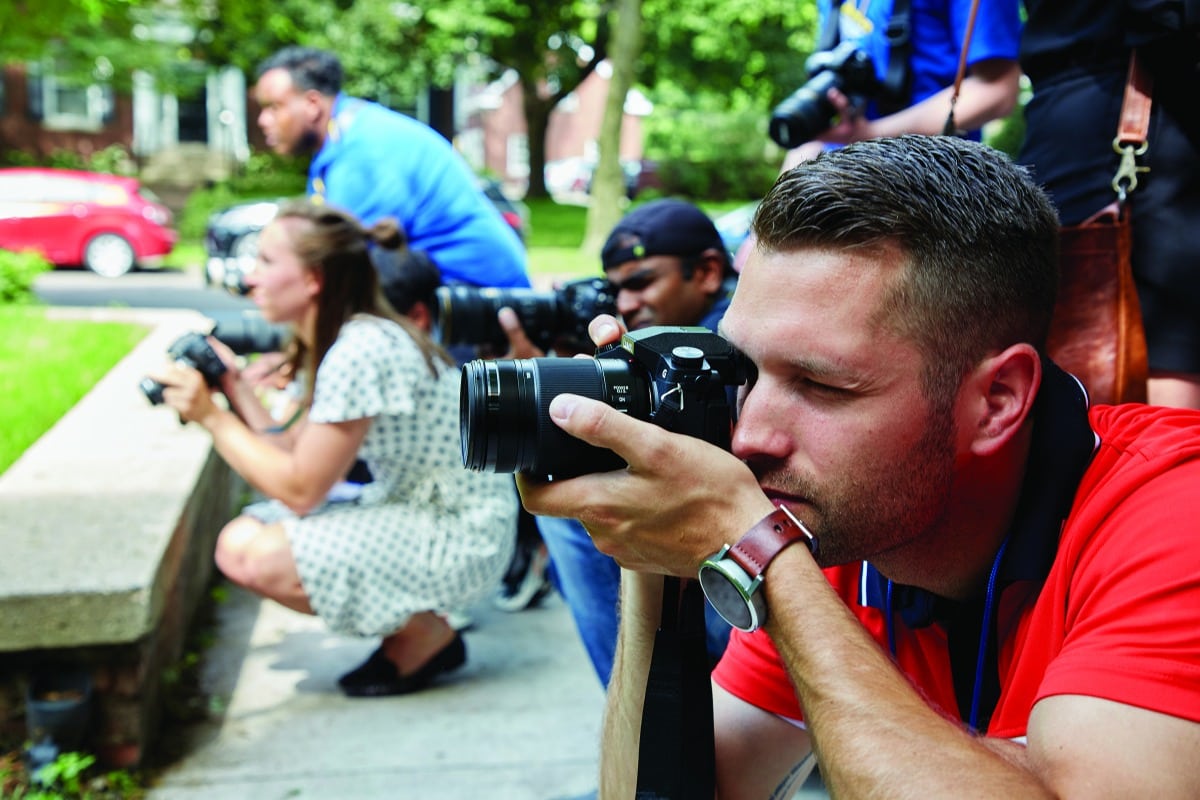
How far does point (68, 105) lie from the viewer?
2769 centimetres

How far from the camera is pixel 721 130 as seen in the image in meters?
35.6

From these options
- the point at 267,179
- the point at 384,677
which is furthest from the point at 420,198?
the point at 267,179

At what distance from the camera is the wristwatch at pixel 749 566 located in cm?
148

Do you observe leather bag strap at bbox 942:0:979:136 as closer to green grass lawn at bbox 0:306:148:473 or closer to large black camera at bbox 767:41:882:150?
large black camera at bbox 767:41:882:150

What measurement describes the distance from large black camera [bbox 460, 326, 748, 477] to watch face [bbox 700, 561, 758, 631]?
0.18 metres

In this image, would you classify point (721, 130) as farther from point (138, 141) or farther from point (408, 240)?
point (408, 240)

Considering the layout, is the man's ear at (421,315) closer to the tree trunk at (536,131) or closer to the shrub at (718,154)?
the tree trunk at (536,131)

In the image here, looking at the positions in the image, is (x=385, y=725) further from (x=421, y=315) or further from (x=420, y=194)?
(x=420, y=194)

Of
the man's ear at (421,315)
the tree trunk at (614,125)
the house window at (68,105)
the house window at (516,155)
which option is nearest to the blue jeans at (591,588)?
the man's ear at (421,315)

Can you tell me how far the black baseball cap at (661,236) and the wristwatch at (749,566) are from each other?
2.09 meters

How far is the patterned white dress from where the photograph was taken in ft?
11.7

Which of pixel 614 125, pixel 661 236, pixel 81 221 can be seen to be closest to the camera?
pixel 661 236

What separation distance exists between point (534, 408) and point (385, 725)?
2257 mm

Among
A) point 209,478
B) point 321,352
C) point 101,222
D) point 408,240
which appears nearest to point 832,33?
point 321,352
